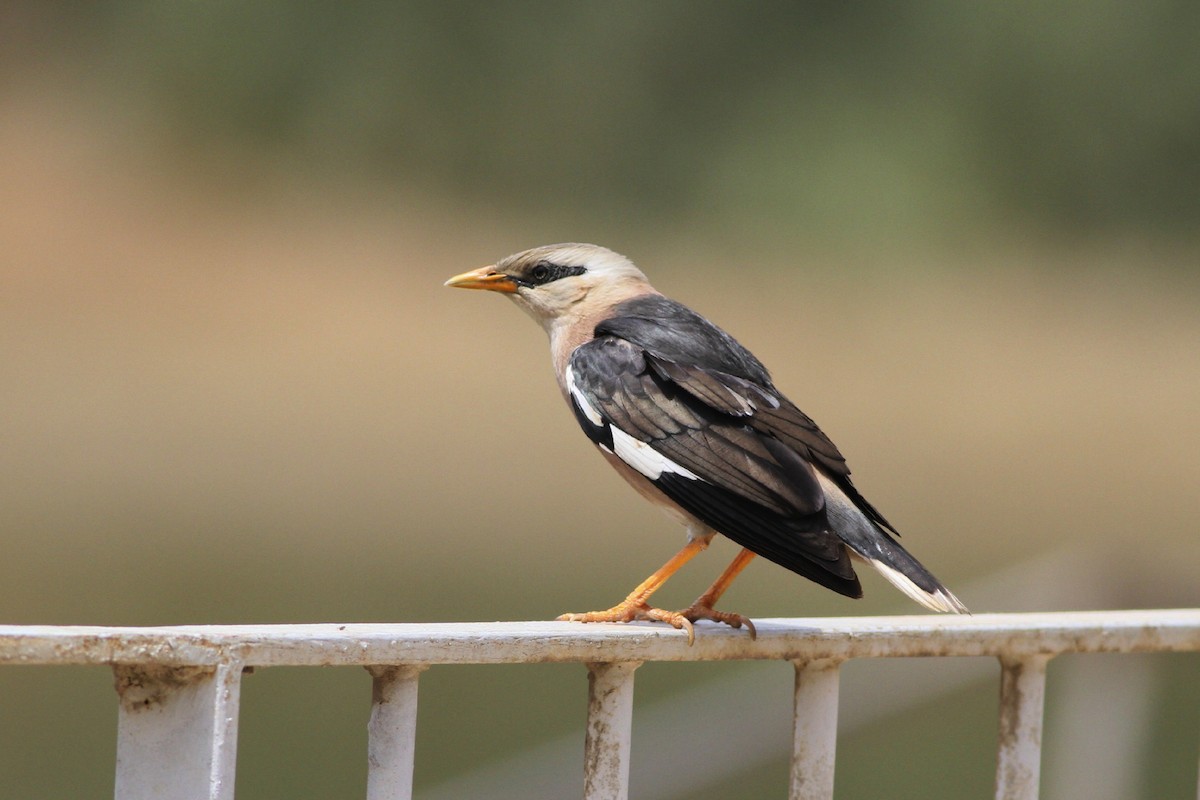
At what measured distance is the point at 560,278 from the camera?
9.29 feet

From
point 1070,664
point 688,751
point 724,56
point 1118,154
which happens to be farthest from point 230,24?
point 1070,664

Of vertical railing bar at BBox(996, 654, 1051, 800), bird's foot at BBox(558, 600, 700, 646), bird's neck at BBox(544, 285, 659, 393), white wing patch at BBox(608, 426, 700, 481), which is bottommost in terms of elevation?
vertical railing bar at BBox(996, 654, 1051, 800)

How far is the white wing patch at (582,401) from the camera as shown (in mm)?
2453

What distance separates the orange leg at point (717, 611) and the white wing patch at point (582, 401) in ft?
1.01

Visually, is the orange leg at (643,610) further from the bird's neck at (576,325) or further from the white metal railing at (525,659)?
the bird's neck at (576,325)

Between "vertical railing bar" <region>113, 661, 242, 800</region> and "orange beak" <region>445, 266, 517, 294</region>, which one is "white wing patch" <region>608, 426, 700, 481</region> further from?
"vertical railing bar" <region>113, 661, 242, 800</region>

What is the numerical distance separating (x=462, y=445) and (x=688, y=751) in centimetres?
476

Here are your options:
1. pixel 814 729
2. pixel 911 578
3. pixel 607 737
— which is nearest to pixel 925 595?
pixel 911 578

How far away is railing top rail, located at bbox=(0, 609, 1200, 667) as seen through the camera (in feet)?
5.05

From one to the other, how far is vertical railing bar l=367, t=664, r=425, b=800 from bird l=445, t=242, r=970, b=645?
16.3 inches

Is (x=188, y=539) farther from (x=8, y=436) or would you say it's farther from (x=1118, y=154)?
(x=1118, y=154)

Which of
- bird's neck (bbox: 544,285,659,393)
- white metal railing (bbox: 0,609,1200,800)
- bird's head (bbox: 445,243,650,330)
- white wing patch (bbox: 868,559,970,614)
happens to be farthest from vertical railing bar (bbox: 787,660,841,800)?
bird's head (bbox: 445,243,650,330)

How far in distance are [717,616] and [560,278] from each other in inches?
33.9

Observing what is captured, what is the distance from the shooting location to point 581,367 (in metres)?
2.54
